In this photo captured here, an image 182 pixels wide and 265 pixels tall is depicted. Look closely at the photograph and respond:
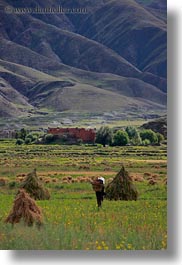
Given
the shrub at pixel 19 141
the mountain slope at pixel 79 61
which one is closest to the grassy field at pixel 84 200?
the shrub at pixel 19 141

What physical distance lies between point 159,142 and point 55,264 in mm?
1855

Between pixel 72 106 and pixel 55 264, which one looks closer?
pixel 55 264

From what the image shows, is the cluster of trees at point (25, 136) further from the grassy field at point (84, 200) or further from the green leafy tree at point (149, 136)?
the green leafy tree at point (149, 136)

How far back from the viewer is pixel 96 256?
9562 mm

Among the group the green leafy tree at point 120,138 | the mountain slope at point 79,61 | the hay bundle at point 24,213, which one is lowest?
the hay bundle at point 24,213

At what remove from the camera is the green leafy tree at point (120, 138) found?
399 inches

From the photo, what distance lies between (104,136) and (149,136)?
0.55 metres

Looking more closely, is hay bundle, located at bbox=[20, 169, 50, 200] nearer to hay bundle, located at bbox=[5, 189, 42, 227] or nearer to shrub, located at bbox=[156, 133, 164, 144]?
hay bundle, located at bbox=[5, 189, 42, 227]

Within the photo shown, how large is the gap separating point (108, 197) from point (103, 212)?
0.21 metres

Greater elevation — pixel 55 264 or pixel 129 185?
pixel 129 185

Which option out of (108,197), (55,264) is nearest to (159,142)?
(108,197)

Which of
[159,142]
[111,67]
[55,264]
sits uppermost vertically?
[111,67]

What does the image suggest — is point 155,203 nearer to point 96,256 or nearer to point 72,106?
point 96,256

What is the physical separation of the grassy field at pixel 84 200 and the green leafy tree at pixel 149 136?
0.10 metres
